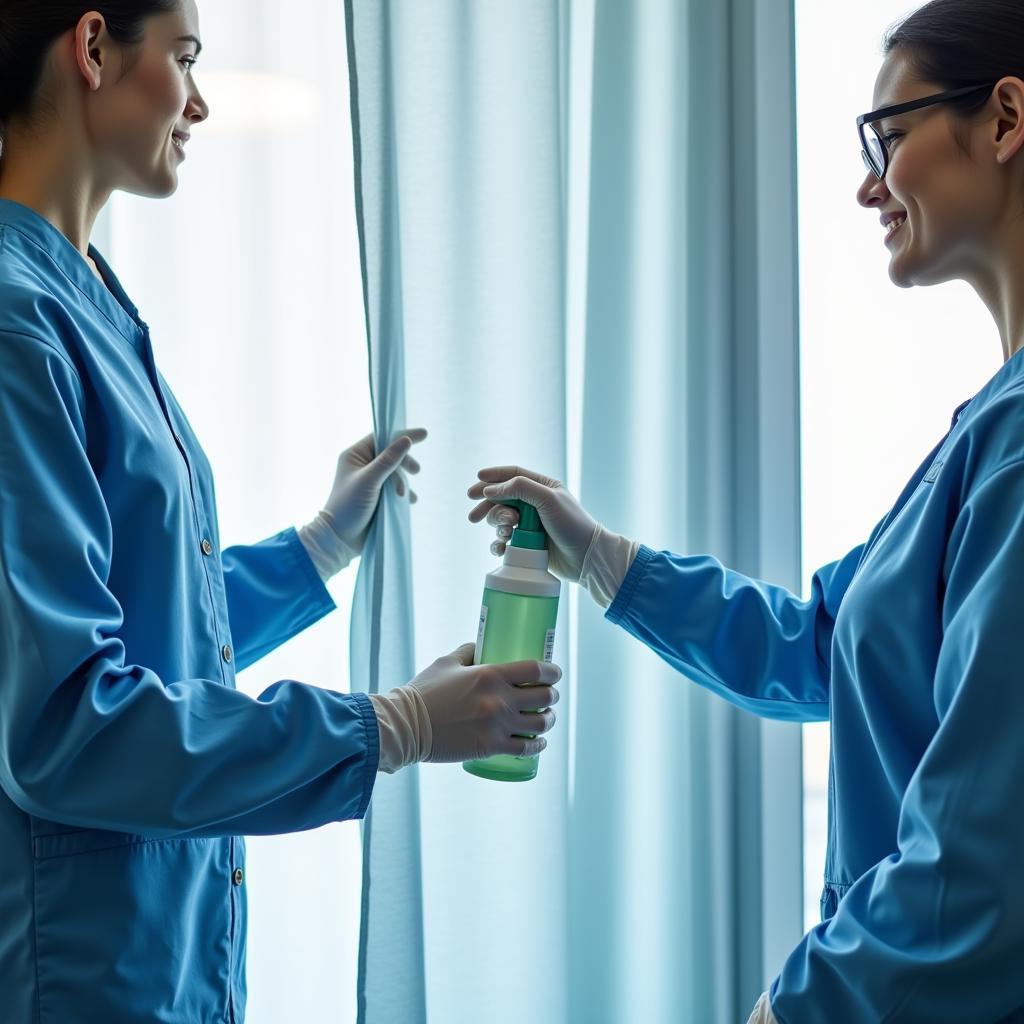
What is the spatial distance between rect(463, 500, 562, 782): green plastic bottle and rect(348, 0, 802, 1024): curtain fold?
142 mm

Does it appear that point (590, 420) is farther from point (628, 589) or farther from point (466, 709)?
point (466, 709)

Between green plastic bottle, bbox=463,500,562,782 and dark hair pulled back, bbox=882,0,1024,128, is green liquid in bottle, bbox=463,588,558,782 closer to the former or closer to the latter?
green plastic bottle, bbox=463,500,562,782

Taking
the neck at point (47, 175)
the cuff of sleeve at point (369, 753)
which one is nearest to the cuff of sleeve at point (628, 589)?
the cuff of sleeve at point (369, 753)

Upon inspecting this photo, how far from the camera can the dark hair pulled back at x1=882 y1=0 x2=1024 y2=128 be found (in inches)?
38.1

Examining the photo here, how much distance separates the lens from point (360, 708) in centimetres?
93

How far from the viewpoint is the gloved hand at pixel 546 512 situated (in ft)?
3.69

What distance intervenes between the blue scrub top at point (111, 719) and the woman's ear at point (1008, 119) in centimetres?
76

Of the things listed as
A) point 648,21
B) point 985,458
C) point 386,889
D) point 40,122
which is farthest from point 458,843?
point 648,21

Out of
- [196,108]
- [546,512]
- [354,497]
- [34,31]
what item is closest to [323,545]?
[354,497]

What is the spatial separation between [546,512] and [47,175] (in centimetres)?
61

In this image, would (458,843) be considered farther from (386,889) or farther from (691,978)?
(691,978)

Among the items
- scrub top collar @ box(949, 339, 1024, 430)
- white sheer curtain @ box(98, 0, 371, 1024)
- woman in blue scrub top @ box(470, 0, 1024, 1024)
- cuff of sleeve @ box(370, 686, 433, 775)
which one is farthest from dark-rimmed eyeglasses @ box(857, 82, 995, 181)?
cuff of sleeve @ box(370, 686, 433, 775)

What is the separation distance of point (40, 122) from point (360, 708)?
2.08 ft

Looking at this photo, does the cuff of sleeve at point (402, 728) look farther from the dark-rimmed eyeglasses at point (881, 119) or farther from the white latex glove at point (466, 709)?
the dark-rimmed eyeglasses at point (881, 119)
